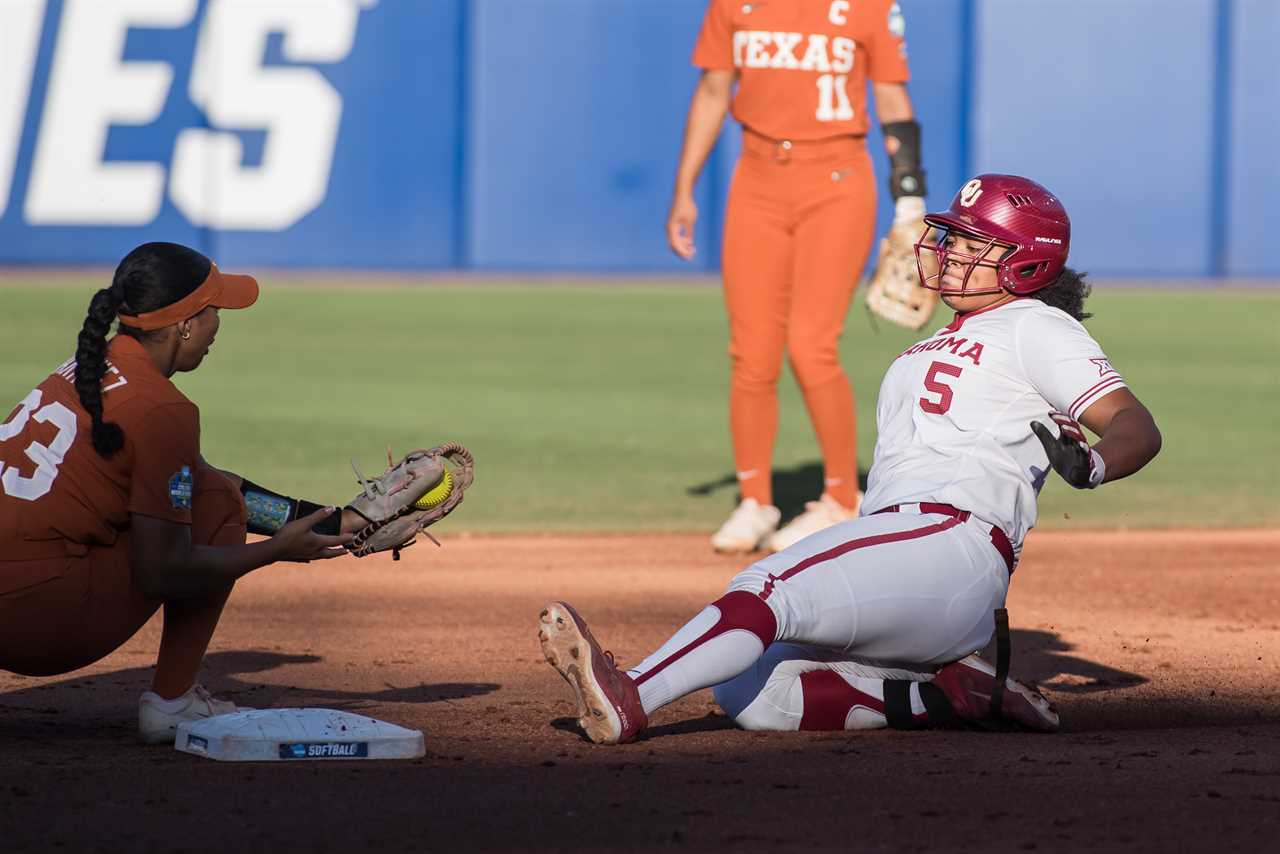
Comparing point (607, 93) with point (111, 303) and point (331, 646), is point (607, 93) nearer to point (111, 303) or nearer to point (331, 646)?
point (331, 646)

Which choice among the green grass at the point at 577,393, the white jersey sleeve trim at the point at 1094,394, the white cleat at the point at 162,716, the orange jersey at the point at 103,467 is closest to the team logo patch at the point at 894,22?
the green grass at the point at 577,393

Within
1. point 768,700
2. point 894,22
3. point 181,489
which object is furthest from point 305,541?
point 894,22

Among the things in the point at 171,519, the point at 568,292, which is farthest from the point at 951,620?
the point at 568,292

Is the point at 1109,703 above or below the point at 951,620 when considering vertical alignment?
below

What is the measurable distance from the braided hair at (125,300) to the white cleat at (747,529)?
3.46 m

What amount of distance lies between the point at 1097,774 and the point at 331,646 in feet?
8.42

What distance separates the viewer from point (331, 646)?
5.61 metres

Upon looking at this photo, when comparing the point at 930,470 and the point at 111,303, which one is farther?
the point at 930,470

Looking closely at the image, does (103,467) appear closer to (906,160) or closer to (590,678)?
(590,678)

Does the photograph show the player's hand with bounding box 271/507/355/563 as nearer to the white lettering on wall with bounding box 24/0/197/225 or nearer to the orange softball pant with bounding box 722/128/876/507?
the orange softball pant with bounding box 722/128/876/507

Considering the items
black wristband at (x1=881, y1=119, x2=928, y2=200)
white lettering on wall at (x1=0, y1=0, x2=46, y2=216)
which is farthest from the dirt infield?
white lettering on wall at (x1=0, y1=0, x2=46, y2=216)

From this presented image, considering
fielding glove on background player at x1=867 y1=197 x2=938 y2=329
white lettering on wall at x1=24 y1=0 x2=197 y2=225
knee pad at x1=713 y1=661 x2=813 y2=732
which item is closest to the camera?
knee pad at x1=713 y1=661 x2=813 y2=732

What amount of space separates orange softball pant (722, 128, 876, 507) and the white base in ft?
11.4

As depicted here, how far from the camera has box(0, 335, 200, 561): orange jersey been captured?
12.7 ft
